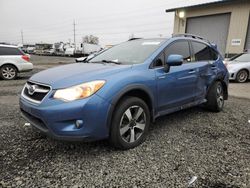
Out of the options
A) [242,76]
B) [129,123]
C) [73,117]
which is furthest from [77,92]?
[242,76]

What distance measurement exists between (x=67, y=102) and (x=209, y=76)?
9.95ft

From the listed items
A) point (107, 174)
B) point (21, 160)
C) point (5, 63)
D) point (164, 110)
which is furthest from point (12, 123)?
point (5, 63)

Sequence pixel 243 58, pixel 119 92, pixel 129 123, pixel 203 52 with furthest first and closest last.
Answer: pixel 243 58 → pixel 203 52 → pixel 129 123 → pixel 119 92

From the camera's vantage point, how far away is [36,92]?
104 inches

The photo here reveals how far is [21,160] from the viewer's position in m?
2.56

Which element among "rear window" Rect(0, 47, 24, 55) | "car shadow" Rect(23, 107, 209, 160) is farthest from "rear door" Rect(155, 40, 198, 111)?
"rear window" Rect(0, 47, 24, 55)

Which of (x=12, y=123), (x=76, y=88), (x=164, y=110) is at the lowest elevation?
(x=12, y=123)

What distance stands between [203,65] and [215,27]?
45.2 ft

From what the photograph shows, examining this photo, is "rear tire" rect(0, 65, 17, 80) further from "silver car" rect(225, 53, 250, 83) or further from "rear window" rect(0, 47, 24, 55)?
"silver car" rect(225, 53, 250, 83)

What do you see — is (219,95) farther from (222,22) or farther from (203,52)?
(222,22)

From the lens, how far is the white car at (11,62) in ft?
29.8

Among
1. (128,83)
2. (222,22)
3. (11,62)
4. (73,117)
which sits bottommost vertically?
(11,62)

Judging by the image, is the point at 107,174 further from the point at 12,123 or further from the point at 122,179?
the point at 12,123

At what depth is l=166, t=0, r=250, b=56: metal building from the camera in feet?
47.2
